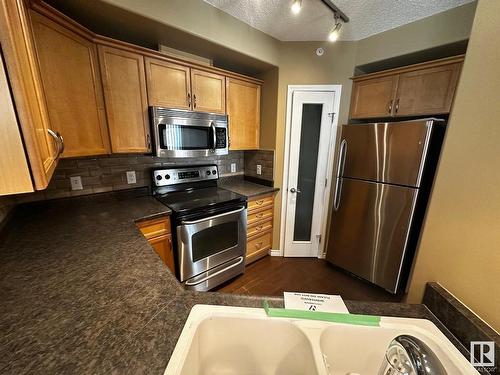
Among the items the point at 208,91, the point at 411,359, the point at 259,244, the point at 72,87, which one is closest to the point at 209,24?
the point at 208,91

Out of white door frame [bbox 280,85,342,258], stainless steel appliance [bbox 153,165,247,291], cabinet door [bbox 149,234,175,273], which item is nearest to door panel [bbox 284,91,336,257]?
white door frame [bbox 280,85,342,258]

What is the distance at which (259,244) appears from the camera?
8.33ft

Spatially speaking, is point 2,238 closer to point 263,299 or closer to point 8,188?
point 8,188

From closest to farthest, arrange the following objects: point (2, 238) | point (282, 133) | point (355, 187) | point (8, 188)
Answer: point (8, 188)
point (2, 238)
point (355, 187)
point (282, 133)

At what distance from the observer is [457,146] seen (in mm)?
713

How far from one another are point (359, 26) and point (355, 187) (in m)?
1.57

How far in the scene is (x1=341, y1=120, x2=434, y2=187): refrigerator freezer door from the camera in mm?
1634

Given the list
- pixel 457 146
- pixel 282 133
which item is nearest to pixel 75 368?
pixel 457 146

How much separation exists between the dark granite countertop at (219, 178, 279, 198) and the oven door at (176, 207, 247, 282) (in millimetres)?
264

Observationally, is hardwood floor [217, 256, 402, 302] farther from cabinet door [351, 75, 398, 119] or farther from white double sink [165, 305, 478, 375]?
cabinet door [351, 75, 398, 119]

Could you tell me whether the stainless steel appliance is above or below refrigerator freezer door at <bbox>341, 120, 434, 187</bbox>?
below

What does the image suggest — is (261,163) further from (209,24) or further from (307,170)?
Result: (209,24)

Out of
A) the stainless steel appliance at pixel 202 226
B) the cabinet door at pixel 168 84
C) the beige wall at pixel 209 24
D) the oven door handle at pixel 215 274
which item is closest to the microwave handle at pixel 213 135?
the cabinet door at pixel 168 84

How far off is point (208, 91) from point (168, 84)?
40 centimetres
